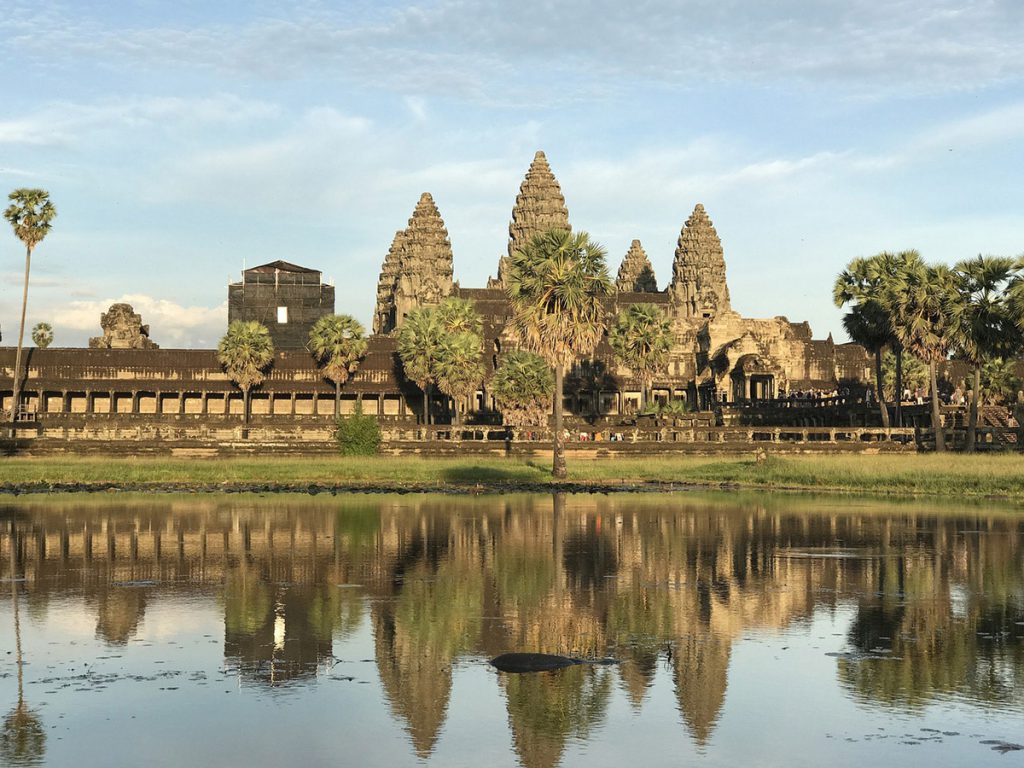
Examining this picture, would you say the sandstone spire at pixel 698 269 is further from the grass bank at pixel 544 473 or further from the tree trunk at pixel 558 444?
the tree trunk at pixel 558 444

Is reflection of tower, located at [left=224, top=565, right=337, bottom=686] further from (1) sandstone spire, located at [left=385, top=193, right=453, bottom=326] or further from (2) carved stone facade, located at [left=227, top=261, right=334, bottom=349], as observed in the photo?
(1) sandstone spire, located at [left=385, top=193, right=453, bottom=326]

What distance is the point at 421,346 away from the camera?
84.6 m

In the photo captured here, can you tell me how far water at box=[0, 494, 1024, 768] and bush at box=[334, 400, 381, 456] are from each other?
31.9m

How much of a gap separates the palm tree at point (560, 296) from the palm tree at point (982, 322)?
19673 mm

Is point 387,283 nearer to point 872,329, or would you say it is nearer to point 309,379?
point 309,379

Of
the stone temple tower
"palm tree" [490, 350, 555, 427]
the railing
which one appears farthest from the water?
the stone temple tower

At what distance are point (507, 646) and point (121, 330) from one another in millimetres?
106647

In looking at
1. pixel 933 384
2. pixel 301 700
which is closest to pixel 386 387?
pixel 933 384

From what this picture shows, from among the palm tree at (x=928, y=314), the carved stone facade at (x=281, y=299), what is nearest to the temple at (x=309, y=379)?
the carved stone facade at (x=281, y=299)

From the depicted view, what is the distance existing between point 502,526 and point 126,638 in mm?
17060

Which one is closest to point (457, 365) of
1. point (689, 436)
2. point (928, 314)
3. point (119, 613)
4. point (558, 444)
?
point (689, 436)

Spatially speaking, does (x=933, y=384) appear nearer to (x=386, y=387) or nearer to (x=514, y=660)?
(x=386, y=387)

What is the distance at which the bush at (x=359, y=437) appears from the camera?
65000 millimetres

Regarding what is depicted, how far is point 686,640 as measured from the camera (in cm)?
1822
